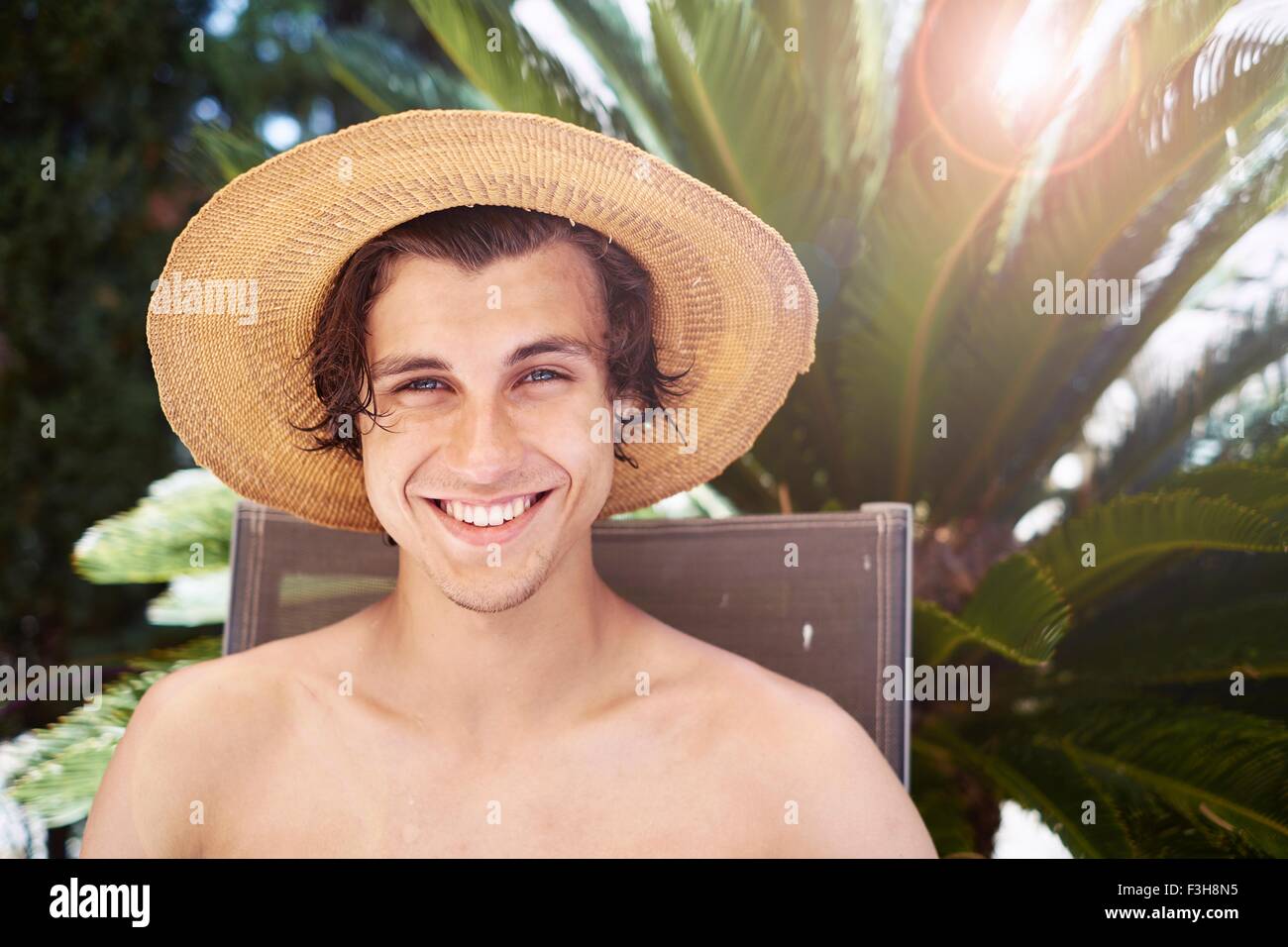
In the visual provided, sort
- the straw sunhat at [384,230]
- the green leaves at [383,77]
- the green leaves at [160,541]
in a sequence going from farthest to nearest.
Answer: the green leaves at [383,77], the green leaves at [160,541], the straw sunhat at [384,230]

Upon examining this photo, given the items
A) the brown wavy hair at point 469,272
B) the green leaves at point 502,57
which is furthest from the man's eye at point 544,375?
the green leaves at point 502,57

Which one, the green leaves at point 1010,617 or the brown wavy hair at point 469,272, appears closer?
the brown wavy hair at point 469,272

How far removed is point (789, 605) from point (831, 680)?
0.58ft

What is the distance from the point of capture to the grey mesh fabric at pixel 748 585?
7.82 feet

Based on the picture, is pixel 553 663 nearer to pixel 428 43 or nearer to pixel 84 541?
pixel 84 541

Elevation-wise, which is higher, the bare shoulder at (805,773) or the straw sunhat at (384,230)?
the straw sunhat at (384,230)

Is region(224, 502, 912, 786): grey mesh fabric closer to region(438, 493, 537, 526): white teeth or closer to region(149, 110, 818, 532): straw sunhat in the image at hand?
region(149, 110, 818, 532): straw sunhat

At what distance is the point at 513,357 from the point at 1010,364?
2.12m

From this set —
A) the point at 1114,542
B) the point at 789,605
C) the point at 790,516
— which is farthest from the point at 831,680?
the point at 1114,542

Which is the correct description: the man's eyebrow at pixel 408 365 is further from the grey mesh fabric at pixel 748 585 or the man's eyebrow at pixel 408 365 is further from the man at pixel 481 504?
the grey mesh fabric at pixel 748 585

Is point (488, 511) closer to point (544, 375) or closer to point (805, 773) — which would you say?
point (544, 375)

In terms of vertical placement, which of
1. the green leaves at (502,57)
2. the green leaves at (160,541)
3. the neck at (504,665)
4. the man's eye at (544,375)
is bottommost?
the neck at (504,665)

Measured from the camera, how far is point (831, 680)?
2.39 m

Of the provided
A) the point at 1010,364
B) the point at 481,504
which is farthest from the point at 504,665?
the point at 1010,364
